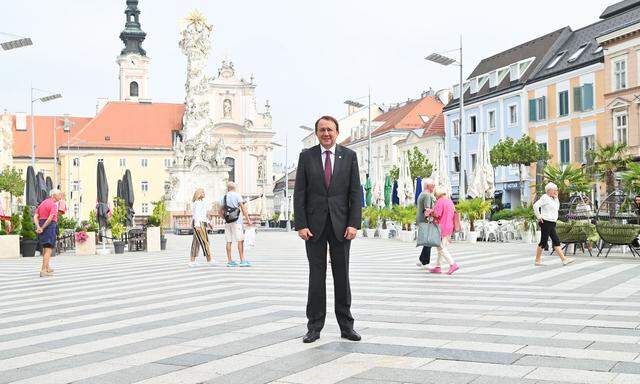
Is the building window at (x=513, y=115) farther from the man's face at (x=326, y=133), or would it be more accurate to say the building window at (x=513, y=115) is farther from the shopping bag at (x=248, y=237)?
the man's face at (x=326, y=133)

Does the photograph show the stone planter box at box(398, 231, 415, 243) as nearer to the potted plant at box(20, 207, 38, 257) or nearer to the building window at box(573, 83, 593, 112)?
the potted plant at box(20, 207, 38, 257)

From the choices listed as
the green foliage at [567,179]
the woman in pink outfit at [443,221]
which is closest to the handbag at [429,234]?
the woman in pink outfit at [443,221]

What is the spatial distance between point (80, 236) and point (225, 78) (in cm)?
6941

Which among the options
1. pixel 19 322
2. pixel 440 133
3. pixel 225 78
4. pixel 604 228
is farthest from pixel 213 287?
pixel 225 78

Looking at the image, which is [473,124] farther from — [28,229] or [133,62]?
[133,62]

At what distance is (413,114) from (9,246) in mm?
57585

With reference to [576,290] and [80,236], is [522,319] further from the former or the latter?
[80,236]

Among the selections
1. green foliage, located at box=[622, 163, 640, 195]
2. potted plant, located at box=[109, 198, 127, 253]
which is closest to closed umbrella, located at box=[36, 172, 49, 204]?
potted plant, located at box=[109, 198, 127, 253]

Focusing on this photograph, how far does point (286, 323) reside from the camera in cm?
841

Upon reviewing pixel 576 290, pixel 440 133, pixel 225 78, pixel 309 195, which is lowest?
pixel 576 290

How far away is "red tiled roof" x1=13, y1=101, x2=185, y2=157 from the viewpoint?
94312mm

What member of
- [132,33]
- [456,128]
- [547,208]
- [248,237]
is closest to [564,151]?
[456,128]

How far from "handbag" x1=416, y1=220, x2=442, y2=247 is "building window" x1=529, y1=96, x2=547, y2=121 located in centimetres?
3730

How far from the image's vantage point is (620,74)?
137ft
